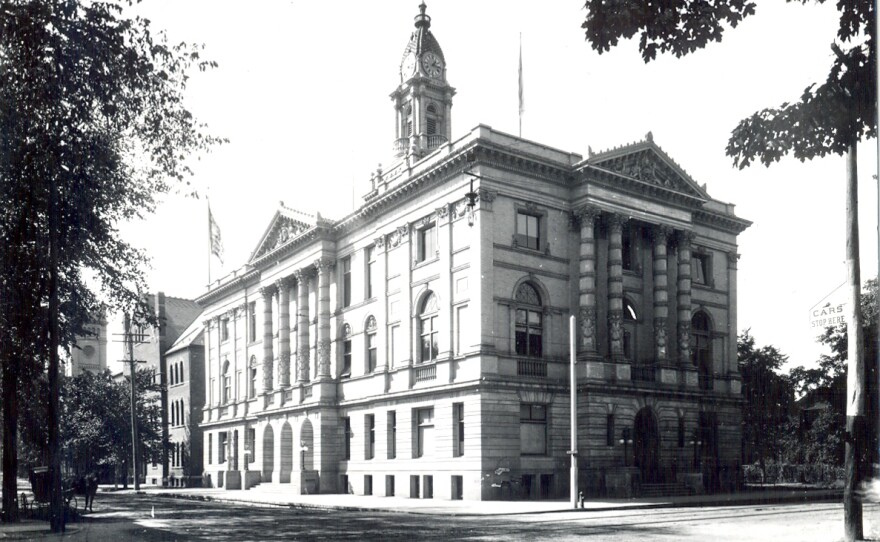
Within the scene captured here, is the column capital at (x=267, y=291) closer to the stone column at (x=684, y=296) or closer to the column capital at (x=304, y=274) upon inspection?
the column capital at (x=304, y=274)

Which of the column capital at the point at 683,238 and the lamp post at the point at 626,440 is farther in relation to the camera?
the column capital at the point at 683,238

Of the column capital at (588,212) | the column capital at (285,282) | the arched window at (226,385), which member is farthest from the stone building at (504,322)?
the arched window at (226,385)

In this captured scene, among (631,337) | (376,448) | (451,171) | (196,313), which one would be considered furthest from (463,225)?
(196,313)

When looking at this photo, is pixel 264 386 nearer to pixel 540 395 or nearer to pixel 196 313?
pixel 540 395

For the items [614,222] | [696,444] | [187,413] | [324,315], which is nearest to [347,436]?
[324,315]

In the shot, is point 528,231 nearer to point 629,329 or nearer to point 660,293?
point 629,329

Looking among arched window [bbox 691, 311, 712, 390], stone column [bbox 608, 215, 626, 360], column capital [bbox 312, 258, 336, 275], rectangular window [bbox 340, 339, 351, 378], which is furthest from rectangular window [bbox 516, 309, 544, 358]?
column capital [bbox 312, 258, 336, 275]

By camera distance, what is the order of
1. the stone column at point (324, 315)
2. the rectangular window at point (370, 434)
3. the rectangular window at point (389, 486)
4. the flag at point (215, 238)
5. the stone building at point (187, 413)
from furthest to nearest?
1. the stone building at point (187, 413)
2. the flag at point (215, 238)
3. the stone column at point (324, 315)
4. the rectangular window at point (370, 434)
5. the rectangular window at point (389, 486)

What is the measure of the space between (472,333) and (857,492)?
2476cm

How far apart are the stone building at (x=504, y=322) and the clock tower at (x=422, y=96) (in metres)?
0.15

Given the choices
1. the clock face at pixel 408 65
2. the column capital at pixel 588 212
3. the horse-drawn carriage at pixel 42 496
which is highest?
the clock face at pixel 408 65

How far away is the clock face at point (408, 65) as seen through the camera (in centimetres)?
5522

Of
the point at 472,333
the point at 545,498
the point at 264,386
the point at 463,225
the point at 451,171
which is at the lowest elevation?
the point at 545,498

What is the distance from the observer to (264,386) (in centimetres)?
5934
